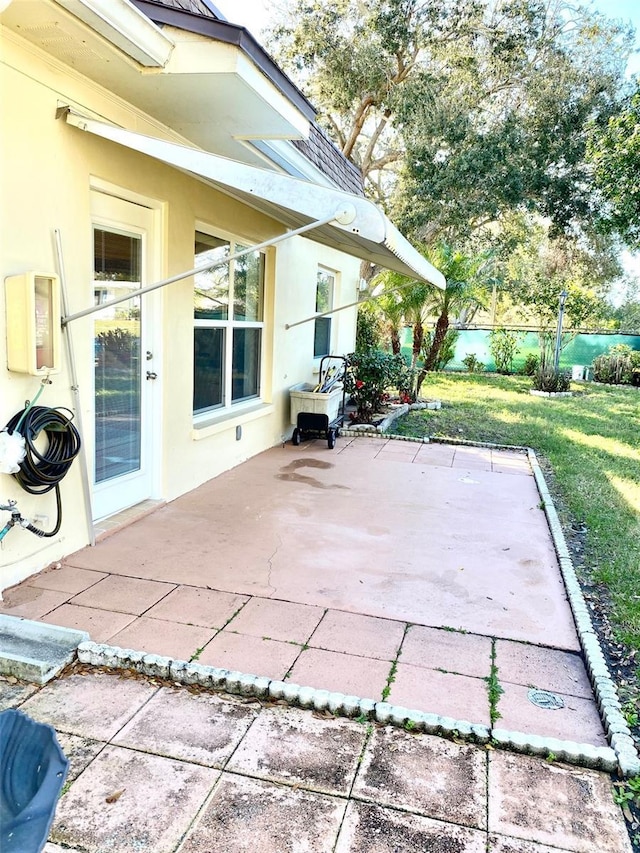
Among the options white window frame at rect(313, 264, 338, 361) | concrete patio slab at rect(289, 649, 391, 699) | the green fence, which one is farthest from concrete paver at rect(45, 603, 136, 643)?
the green fence

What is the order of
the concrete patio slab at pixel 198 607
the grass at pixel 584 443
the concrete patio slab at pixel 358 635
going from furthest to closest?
the grass at pixel 584 443 < the concrete patio slab at pixel 198 607 < the concrete patio slab at pixel 358 635

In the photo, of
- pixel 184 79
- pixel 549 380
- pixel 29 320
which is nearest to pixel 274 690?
pixel 29 320

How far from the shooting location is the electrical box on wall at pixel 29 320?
12.0 feet

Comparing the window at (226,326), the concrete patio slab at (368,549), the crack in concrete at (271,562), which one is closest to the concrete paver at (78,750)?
the concrete patio slab at (368,549)

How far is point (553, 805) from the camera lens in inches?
93.6

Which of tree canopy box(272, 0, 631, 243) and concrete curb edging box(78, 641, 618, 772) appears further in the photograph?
tree canopy box(272, 0, 631, 243)

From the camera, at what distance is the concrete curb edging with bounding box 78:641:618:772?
2656 mm

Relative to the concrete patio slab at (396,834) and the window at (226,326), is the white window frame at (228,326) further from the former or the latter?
the concrete patio slab at (396,834)

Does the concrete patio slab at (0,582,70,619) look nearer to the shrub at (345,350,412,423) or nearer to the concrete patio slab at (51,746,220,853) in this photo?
the concrete patio slab at (51,746,220,853)

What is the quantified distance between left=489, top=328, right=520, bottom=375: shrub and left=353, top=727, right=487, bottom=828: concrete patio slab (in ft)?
62.2

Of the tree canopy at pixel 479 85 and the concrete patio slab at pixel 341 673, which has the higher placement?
the tree canopy at pixel 479 85

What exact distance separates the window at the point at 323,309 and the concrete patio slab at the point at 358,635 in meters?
7.20

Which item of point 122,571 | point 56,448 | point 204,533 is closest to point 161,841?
point 122,571

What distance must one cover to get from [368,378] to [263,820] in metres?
8.46
